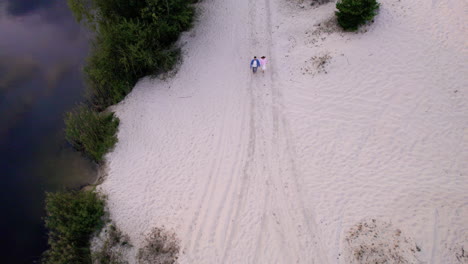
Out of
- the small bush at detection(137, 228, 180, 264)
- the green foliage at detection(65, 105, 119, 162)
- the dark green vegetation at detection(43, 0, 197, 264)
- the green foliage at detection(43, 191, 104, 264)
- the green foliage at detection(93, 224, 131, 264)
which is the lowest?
the small bush at detection(137, 228, 180, 264)

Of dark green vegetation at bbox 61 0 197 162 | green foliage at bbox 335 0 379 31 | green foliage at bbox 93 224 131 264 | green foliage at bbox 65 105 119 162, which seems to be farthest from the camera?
green foliage at bbox 335 0 379 31

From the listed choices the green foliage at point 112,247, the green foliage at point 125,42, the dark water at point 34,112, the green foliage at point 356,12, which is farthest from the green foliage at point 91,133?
the green foliage at point 356,12

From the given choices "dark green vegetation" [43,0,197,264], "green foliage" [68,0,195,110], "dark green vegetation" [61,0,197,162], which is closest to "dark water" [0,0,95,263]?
"dark green vegetation" [43,0,197,264]

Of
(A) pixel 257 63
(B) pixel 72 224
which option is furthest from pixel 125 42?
(B) pixel 72 224

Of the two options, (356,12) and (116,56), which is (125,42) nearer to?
(116,56)

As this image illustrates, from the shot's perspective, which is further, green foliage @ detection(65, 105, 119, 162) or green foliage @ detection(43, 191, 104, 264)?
green foliage @ detection(65, 105, 119, 162)

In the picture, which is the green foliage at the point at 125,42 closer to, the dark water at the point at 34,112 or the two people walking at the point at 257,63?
the dark water at the point at 34,112

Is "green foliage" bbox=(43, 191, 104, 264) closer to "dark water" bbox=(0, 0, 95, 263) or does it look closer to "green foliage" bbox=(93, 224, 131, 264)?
"green foliage" bbox=(93, 224, 131, 264)

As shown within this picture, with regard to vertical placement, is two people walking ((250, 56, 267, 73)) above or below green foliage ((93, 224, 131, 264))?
above
